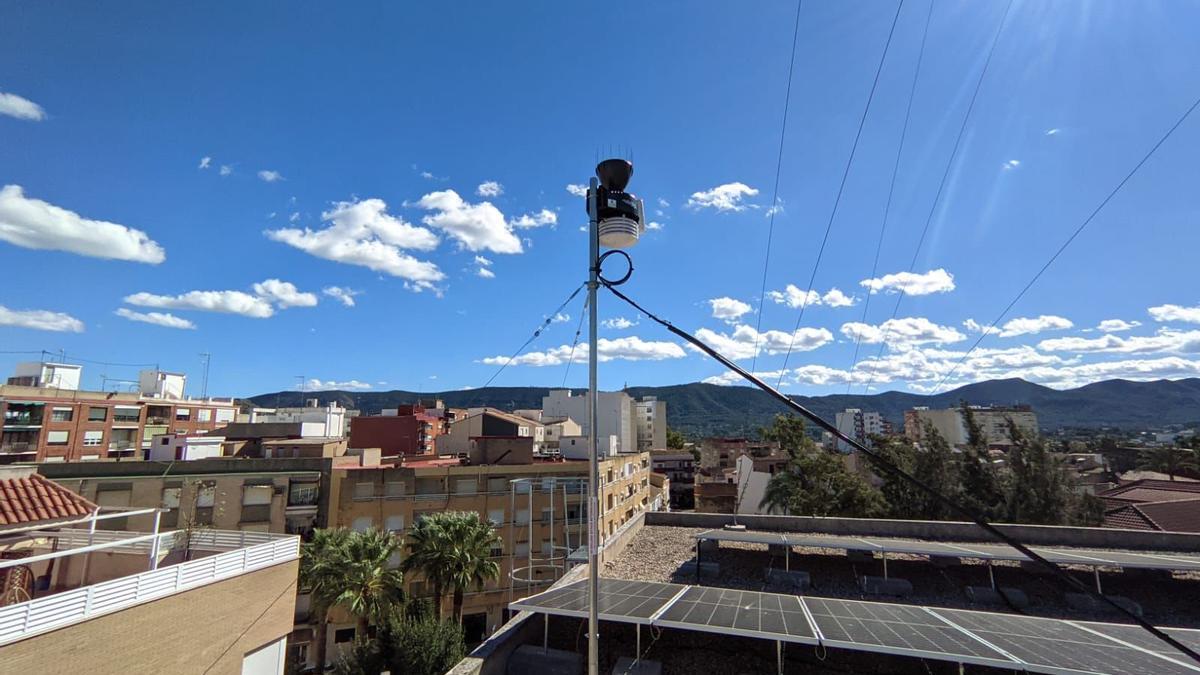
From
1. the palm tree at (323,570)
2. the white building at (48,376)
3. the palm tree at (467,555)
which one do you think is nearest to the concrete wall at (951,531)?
the palm tree at (467,555)

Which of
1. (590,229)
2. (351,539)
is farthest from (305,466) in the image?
(590,229)

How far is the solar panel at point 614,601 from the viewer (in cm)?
932

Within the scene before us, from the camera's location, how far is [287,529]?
110 ft

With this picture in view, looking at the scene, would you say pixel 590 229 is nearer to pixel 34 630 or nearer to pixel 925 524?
pixel 34 630

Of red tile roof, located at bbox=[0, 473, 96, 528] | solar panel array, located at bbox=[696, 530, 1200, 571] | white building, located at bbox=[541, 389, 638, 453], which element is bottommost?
solar panel array, located at bbox=[696, 530, 1200, 571]

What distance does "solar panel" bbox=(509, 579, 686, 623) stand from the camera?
9.32 metres

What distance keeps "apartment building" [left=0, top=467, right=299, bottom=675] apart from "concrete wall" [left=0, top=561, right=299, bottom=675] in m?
0.02

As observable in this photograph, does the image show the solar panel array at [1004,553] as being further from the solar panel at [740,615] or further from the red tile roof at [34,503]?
the red tile roof at [34,503]

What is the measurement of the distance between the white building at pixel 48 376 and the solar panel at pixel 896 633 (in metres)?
84.7

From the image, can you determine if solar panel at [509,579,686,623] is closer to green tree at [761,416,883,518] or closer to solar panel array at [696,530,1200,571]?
solar panel array at [696,530,1200,571]

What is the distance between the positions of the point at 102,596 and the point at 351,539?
14233mm

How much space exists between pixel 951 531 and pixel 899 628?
42.3ft

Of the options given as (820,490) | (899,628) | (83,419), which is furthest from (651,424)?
(899,628)

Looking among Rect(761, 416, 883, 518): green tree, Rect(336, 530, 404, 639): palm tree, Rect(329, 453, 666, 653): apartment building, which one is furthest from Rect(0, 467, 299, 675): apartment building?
Rect(761, 416, 883, 518): green tree
